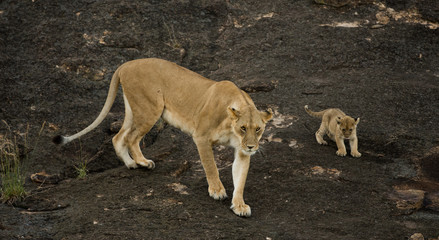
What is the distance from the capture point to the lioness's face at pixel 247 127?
21.1ft

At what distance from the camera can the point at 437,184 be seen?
7.72 meters

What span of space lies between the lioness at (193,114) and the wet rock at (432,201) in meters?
2.24

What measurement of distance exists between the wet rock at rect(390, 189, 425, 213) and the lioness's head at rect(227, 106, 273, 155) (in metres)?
1.95

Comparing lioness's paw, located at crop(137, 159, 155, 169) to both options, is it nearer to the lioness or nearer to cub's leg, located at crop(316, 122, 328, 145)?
the lioness

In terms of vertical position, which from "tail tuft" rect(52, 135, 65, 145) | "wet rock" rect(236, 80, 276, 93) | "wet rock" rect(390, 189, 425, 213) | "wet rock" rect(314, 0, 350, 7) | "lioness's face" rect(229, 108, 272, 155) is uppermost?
"lioness's face" rect(229, 108, 272, 155)

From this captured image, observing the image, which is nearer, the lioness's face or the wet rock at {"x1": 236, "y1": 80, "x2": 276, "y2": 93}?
the lioness's face

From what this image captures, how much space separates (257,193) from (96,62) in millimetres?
5201

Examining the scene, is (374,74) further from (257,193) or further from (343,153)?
(257,193)

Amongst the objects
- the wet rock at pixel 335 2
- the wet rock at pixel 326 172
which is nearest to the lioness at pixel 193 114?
the wet rock at pixel 326 172

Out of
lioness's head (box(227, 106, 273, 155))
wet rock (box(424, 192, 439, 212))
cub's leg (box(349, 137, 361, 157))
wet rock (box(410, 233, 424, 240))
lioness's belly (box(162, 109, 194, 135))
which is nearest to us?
wet rock (box(410, 233, 424, 240))

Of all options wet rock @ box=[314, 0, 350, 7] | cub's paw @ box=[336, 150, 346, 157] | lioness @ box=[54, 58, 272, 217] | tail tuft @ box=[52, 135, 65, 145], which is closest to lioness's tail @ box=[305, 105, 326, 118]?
cub's paw @ box=[336, 150, 346, 157]

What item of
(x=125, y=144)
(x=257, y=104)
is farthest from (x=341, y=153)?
(x=125, y=144)

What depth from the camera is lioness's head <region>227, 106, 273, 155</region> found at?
21.1ft

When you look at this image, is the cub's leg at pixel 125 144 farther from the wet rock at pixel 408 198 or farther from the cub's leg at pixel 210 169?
the wet rock at pixel 408 198
